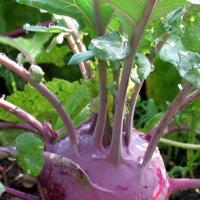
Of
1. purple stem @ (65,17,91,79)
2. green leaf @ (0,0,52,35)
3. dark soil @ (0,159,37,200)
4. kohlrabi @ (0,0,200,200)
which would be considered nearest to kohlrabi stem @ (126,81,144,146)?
kohlrabi @ (0,0,200,200)

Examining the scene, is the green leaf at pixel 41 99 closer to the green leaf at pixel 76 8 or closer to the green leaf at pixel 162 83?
the green leaf at pixel 76 8

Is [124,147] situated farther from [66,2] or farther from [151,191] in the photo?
[66,2]

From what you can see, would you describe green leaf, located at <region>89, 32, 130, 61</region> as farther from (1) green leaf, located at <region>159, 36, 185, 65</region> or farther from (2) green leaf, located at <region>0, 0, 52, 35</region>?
(2) green leaf, located at <region>0, 0, 52, 35</region>

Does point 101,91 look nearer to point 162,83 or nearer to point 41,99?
point 41,99

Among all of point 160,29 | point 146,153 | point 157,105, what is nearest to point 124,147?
point 146,153

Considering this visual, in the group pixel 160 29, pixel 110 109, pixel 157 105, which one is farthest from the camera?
pixel 157 105

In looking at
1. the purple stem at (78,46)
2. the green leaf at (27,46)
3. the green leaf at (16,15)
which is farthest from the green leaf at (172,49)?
the green leaf at (16,15)

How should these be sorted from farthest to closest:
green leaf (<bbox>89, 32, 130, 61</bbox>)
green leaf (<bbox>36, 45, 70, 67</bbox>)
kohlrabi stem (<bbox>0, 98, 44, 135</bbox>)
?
green leaf (<bbox>36, 45, 70, 67</bbox>), kohlrabi stem (<bbox>0, 98, 44, 135</bbox>), green leaf (<bbox>89, 32, 130, 61</bbox>)
